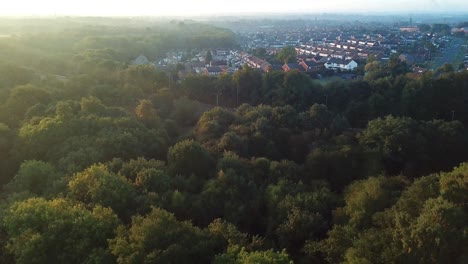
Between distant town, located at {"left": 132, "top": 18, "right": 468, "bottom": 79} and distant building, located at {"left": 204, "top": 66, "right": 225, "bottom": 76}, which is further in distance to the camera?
distant town, located at {"left": 132, "top": 18, "right": 468, "bottom": 79}

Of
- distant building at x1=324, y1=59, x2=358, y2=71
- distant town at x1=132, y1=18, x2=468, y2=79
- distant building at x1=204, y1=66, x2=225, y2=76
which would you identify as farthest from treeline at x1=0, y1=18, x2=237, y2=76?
distant building at x1=324, y1=59, x2=358, y2=71

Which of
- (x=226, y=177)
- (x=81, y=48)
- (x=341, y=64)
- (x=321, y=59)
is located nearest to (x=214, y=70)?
(x=81, y=48)

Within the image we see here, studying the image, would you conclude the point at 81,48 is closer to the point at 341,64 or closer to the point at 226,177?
the point at 341,64

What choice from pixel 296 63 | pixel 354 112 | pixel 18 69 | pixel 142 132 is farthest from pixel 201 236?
→ pixel 296 63

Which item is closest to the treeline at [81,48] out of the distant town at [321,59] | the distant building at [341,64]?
the distant town at [321,59]

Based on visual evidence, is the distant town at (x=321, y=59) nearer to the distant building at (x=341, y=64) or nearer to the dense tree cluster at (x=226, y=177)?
the distant building at (x=341, y=64)

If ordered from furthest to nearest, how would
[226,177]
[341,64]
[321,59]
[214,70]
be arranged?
[321,59] < [341,64] < [214,70] < [226,177]

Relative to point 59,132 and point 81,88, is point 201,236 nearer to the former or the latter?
point 59,132

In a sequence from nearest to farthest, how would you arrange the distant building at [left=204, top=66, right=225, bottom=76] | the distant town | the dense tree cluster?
the dense tree cluster < the distant building at [left=204, top=66, right=225, bottom=76] < the distant town

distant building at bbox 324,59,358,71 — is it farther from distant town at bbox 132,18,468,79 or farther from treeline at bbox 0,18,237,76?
treeline at bbox 0,18,237,76
